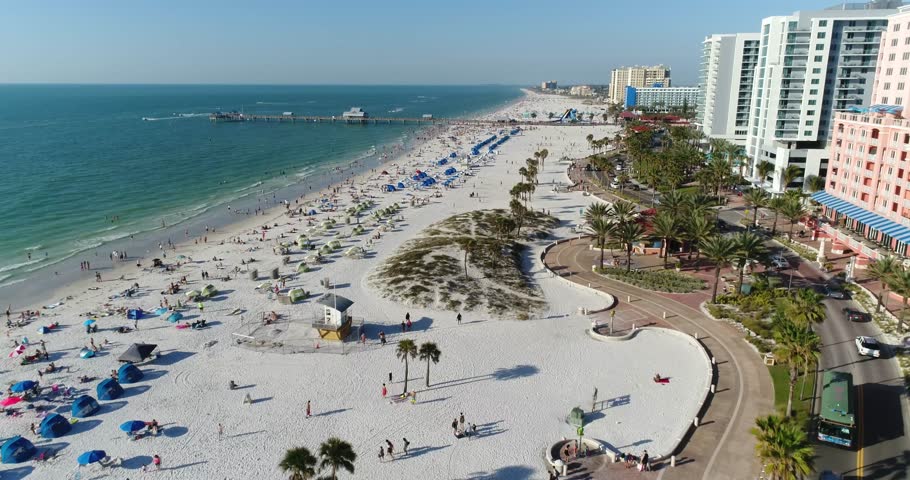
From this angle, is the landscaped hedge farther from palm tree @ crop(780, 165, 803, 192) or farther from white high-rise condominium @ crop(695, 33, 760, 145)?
white high-rise condominium @ crop(695, 33, 760, 145)

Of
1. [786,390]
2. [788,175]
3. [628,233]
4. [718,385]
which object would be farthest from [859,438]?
[788,175]

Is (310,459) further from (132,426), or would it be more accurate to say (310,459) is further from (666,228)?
(666,228)

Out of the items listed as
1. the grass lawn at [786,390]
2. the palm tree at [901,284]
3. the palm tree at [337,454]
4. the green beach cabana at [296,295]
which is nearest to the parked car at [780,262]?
the palm tree at [901,284]

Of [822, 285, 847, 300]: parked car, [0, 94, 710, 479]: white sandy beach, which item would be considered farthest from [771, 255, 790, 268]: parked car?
[0, 94, 710, 479]: white sandy beach

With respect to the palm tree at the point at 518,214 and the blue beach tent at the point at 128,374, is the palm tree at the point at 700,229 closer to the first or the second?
the palm tree at the point at 518,214

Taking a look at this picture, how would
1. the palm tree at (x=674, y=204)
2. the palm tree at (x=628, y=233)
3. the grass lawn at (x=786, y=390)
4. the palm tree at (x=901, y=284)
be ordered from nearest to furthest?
the grass lawn at (x=786, y=390), the palm tree at (x=901, y=284), the palm tree at (x=628, y=233), the palm tree at (x=674, y=204)

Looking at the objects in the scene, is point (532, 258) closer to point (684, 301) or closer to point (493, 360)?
point (684, 301)
